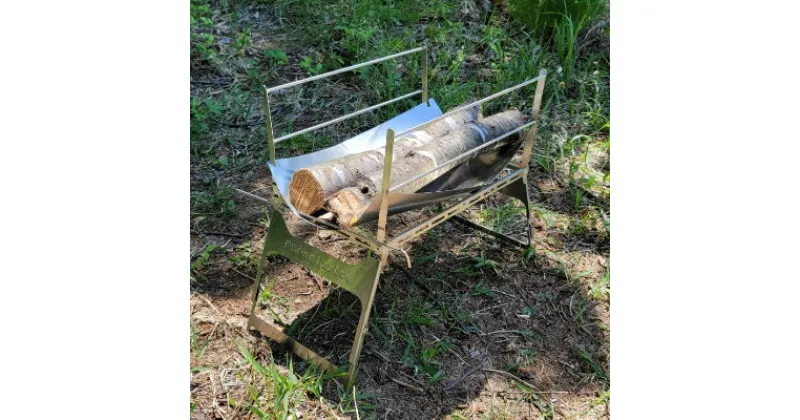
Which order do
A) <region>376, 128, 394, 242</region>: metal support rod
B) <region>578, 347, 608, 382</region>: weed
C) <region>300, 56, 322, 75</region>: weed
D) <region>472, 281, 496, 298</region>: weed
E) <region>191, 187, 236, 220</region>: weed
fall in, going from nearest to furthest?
<region>376, 128, 394, 242</region>: metal support rod
<region>578, 347, 608, 382</region>: weed
<region>472, 281, 496, 298</region>: weed
<region>191, 187, 236, 220</region>: weed
<region>300, 56, 322, 75</region>: weed

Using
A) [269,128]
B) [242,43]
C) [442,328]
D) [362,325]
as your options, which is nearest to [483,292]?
[442,328]

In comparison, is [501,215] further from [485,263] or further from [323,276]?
[323,276]

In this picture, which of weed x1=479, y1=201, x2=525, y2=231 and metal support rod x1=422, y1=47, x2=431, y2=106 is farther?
weed x1=479, y1=201, x2=525, y2=231

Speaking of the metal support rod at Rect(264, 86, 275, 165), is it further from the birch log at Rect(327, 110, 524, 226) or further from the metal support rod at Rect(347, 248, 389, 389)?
the metal support rod at Rect(347, 248, 389, 389)

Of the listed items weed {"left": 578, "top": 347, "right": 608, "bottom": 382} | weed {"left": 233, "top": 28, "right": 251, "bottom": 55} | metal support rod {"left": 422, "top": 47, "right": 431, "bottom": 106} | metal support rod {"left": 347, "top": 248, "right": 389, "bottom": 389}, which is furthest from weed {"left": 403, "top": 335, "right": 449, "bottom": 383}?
weed {"left": 233, "top": 28, "right": 251, "bottom": 55}

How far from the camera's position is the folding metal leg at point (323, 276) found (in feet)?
7.47

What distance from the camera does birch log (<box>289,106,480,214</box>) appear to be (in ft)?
7.65

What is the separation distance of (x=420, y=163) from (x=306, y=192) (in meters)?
0.40

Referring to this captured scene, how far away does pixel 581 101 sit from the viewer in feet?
13.1

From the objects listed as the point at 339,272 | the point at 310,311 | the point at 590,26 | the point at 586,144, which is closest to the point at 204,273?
the point at 310,311

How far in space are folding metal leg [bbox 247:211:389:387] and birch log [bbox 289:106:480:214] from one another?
0.42ft

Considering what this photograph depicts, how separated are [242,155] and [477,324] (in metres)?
1.49

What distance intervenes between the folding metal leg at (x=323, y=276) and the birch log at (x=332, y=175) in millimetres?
128

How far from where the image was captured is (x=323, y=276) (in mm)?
2350
